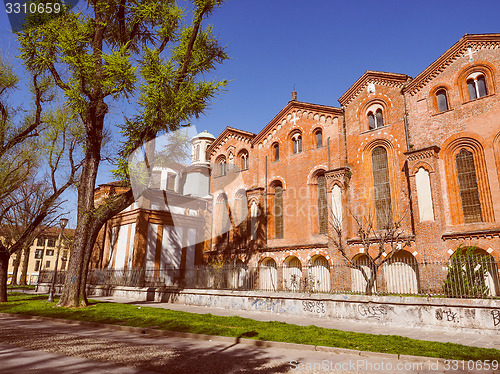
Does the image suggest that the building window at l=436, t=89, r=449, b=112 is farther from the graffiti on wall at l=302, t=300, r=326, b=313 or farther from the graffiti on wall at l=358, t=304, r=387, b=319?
the graffiti on wall at l=302, t=300, r=326, b=313

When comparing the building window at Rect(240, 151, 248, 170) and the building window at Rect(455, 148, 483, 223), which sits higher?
the building window at Rect(240, 151, 248, 170)

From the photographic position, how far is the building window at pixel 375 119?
2031 cm

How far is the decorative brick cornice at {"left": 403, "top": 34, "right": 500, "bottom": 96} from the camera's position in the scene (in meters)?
17.1

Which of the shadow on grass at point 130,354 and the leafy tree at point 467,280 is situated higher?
the leafy tree at point 467,280

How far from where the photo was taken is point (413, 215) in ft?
55.9

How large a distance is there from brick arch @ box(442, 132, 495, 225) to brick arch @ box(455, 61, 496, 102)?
2.31 m

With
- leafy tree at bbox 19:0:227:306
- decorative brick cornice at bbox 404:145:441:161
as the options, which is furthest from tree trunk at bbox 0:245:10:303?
decorative brick cornice at bbox 404:145:441:161

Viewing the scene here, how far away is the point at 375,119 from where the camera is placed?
20.5m

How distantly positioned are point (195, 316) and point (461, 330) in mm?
8509

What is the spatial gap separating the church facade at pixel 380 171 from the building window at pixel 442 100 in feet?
0.16

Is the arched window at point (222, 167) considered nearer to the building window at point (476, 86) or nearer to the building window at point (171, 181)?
the building window at point (171, 181)

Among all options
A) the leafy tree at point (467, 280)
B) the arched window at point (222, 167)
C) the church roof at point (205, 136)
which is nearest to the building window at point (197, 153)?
the church roof at point (205, 136)

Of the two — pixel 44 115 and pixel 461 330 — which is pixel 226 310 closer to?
pixel 461 330

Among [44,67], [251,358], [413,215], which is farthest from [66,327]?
[413,215]
